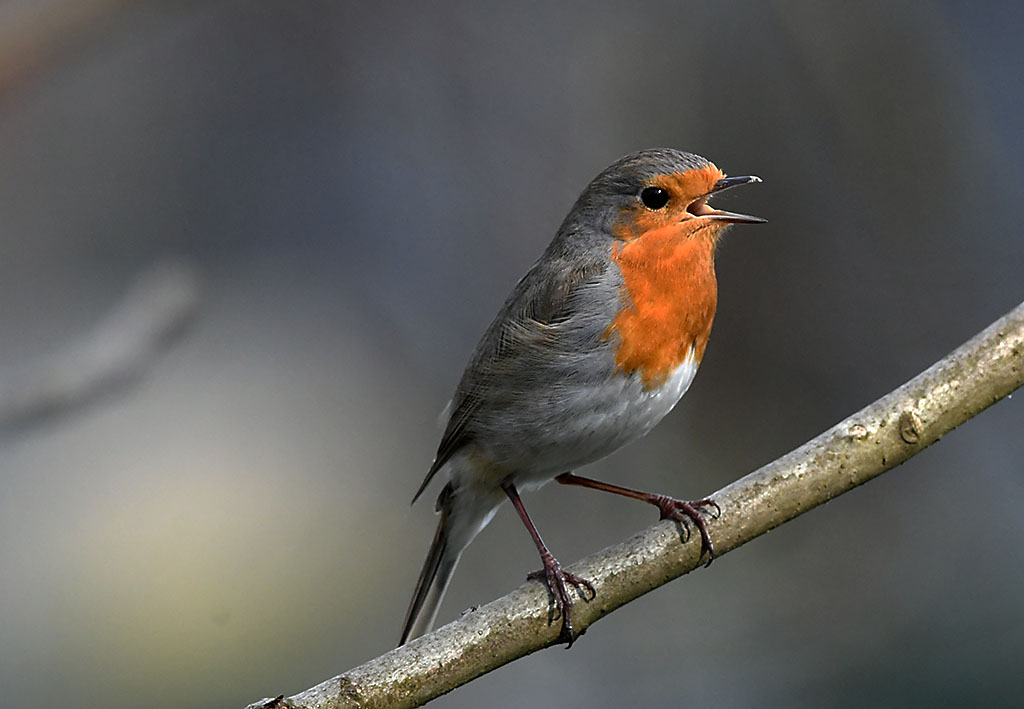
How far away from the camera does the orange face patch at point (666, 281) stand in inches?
122

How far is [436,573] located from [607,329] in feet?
3.09

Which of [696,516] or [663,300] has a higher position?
[663,300]

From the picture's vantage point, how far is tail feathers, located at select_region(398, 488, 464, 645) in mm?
3480

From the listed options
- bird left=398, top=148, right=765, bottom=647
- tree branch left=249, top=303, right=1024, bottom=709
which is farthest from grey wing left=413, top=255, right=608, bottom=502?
tree branch left=249, top=303, right=1024, bottom=709

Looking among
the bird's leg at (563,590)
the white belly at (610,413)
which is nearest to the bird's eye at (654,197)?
the white belly at (610,413)

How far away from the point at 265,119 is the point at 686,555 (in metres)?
3.94

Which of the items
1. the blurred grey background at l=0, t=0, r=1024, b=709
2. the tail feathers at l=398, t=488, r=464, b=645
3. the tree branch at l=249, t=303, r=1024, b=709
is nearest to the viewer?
the tree branch at l=249, t=303, r=1024, b=709

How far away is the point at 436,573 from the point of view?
3.57m

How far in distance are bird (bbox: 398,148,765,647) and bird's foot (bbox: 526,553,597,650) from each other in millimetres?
149

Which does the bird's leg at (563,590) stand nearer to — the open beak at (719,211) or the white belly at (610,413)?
the white belly at (610,413)

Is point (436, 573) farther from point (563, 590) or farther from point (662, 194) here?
point (662, 194)

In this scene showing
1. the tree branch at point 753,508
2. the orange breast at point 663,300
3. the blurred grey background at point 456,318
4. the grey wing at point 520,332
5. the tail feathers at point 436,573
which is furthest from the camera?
the blurred grey background at point 456,318

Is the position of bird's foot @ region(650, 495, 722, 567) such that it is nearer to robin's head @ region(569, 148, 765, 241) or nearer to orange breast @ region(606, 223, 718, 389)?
orange breast @ region(606, 223, 718, 389)

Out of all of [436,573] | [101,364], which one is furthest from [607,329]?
[101,364]
